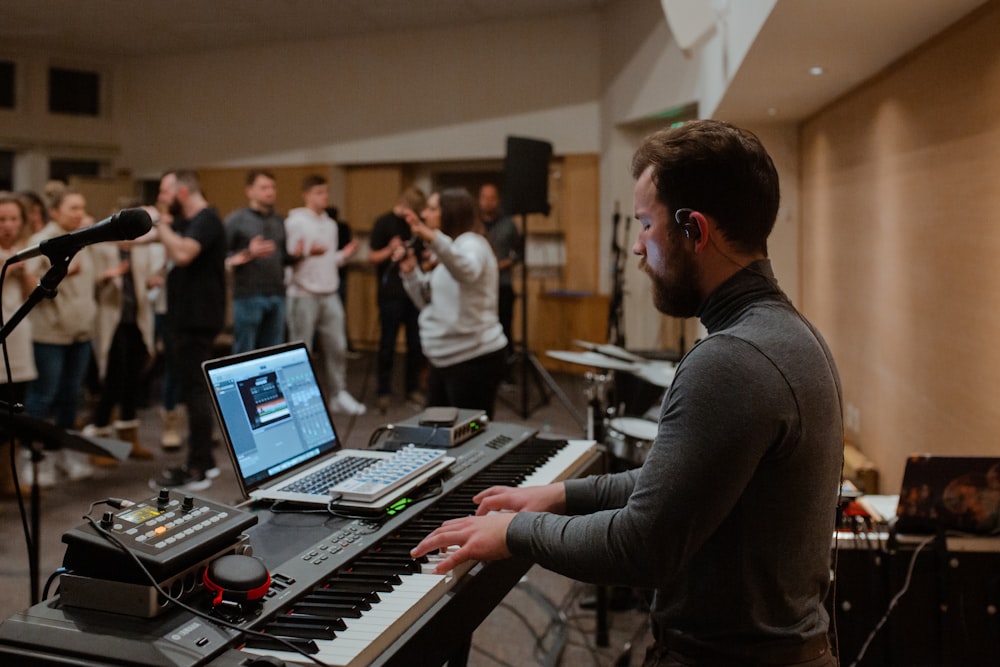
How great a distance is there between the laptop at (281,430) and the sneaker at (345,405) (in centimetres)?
394

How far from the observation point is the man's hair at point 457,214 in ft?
12.0

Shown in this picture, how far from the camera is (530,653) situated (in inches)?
108

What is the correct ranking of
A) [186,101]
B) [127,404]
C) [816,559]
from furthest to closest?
[186,101], [127,404], [816,559]

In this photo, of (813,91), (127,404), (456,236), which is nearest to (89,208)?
(127,404)

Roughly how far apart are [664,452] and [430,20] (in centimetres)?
821

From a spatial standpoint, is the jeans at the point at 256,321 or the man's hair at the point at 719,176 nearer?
the man's hair at the point at 719,176

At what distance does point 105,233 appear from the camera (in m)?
1.32

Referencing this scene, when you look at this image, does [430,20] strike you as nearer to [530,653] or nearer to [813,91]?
[813,91]

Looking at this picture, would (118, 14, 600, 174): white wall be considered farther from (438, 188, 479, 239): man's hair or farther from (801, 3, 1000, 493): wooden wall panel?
(438, 188, 479, 239): man's hair

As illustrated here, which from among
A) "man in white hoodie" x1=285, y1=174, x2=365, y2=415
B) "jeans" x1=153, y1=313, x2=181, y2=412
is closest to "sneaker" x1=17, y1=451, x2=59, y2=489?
"jeans" x1=153, y1=313, x2=181, y2=412

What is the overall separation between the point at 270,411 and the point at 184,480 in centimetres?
283

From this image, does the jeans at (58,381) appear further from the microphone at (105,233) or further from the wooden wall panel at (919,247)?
the wooden wall panel at (919,247)

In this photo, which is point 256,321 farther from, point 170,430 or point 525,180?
point 525,180

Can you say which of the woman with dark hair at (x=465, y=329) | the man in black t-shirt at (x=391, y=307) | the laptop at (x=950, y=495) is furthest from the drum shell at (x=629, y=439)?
the man in black t-shirt at (x=391, y=307)
